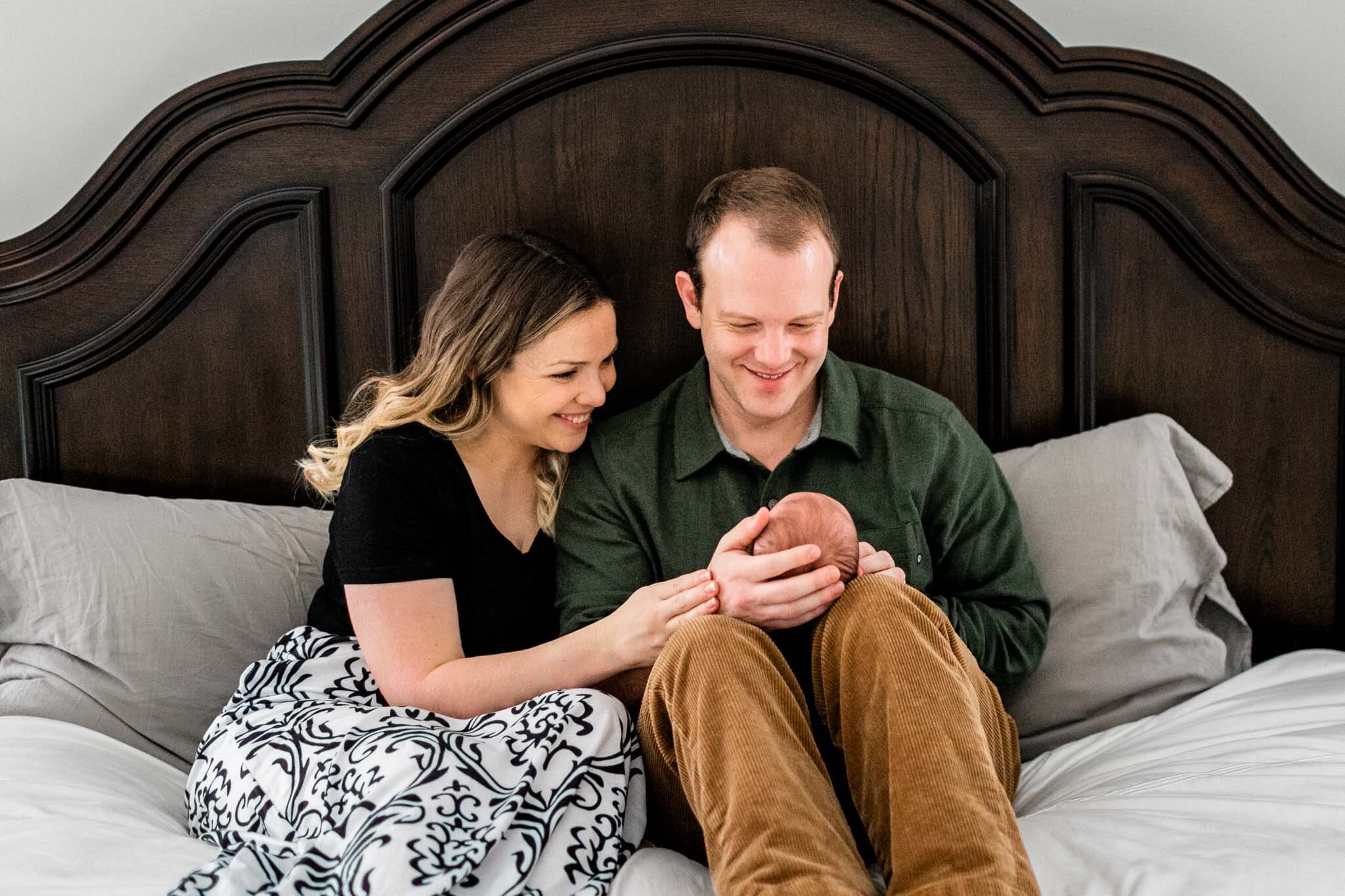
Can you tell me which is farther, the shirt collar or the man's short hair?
the shirt collar

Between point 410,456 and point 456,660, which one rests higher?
point 410,456

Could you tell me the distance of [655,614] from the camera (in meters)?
1.25

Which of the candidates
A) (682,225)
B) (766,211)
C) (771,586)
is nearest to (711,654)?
(771,586)

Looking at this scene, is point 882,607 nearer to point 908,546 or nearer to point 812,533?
point 812,533

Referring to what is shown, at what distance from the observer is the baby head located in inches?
47.8

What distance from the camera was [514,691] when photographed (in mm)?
1311

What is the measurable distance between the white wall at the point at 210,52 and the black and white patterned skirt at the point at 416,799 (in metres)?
1.13

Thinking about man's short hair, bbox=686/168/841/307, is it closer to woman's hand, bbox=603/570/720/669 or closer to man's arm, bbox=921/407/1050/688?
man's arm, bbox=921/407/1050/688

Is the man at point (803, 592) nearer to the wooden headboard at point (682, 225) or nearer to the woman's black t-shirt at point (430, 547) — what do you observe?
the woman's black t-shirt at point (430, 547)

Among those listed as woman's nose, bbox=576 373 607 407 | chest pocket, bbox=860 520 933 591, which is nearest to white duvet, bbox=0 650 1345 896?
chest pocket, bbox=860 520 933 591

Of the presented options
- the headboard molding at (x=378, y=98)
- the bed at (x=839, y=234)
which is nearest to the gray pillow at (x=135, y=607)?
the bed at (x=839, y=234)

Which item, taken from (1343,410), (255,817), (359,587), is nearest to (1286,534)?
(1343,410)

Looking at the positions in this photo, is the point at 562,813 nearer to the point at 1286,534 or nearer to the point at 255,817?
the point at 255,817

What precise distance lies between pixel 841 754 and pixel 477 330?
71 cm
